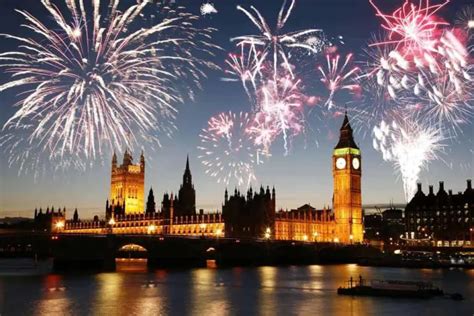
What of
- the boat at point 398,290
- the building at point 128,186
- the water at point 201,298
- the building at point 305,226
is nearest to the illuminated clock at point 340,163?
the building at point 305,226

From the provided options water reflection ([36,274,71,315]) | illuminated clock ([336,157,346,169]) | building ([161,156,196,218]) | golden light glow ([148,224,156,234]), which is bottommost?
water reflection ([36,274,71,315])

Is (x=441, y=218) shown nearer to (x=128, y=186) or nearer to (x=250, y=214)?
(x=250, y=214)

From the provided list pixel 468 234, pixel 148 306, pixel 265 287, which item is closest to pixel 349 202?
pixel 468 234

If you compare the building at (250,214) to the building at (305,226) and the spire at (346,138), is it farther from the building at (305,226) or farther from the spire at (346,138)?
the spire at (346,138)

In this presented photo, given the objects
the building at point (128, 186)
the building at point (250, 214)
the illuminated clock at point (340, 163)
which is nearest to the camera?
the building at point (250, 214)

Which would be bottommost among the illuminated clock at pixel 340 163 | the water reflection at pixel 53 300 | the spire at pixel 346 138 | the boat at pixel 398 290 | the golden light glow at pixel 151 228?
the water reflection at pixel 53 300

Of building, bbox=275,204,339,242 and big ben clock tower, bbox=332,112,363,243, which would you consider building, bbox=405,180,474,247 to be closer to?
big ben clock tower, bbox=332,112,363,243

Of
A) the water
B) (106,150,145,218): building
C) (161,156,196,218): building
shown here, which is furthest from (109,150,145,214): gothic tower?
the water

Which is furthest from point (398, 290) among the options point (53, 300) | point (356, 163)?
point (356, 163)
